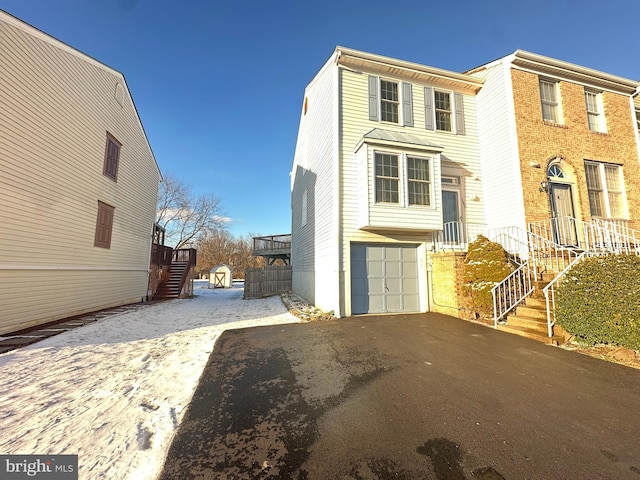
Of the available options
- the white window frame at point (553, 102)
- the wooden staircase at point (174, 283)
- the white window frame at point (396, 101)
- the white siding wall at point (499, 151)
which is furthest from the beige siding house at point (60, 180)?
the white window frame at point (553, 102)

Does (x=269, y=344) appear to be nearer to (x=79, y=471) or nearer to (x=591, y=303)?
(x=79, y=471)

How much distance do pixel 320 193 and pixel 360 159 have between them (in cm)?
236

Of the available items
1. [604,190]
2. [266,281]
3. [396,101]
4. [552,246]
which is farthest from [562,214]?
[266,281]

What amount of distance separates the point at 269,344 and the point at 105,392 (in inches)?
108

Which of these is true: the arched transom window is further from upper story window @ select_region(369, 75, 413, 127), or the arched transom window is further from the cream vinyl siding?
upper story window @ select_region(369, 75, 413, 127)

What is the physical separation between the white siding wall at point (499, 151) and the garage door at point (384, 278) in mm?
3388

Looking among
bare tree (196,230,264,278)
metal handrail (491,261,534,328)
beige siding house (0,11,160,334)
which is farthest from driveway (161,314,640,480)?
bare tree (196,230,264,278)

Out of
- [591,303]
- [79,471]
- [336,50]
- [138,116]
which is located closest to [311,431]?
[79,471]

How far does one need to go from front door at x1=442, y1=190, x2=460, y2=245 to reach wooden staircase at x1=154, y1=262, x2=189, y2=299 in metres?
14.9

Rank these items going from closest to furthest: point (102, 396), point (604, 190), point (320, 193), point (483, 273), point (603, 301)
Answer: point (102, 396), point (603, 301), point (483, 273), point (604, 190), point (320, 193)

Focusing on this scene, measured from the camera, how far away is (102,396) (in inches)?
131

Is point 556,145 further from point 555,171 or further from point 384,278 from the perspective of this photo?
point 384,278

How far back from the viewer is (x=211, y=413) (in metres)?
2.89

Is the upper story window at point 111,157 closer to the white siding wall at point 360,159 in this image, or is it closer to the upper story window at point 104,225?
the upper story window at point 104,225
